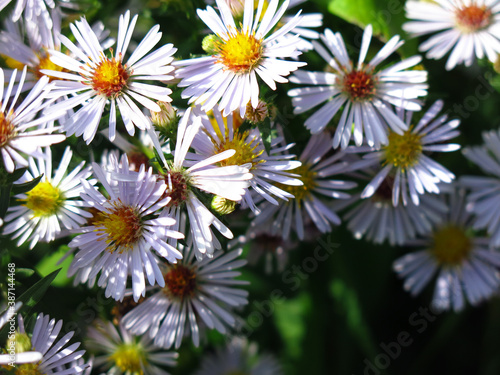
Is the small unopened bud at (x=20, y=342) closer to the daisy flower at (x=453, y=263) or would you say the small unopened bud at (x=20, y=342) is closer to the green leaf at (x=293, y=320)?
the green leaf at (x=293, y=320)

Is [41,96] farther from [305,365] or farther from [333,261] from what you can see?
[305,365]

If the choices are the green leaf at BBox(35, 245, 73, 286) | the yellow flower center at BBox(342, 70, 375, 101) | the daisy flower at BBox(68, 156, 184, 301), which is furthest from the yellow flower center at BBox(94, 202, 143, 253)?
the yellow flower center at BBox(342, 70, 375, 101)

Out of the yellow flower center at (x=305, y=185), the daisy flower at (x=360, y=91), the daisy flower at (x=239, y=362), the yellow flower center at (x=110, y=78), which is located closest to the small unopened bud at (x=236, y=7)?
the daisy flower at (x=360, y=91)

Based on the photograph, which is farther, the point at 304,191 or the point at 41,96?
the point at 304,191

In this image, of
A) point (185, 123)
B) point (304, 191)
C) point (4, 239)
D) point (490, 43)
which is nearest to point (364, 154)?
point (304, 191)

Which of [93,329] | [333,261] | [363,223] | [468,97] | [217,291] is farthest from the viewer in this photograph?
[333,261]

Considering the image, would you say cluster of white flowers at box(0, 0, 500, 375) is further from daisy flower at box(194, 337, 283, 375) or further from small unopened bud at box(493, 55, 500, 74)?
daisy flower at box(194, 337, 283, 375)

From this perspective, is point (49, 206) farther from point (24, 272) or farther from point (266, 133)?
point (266, 133)
